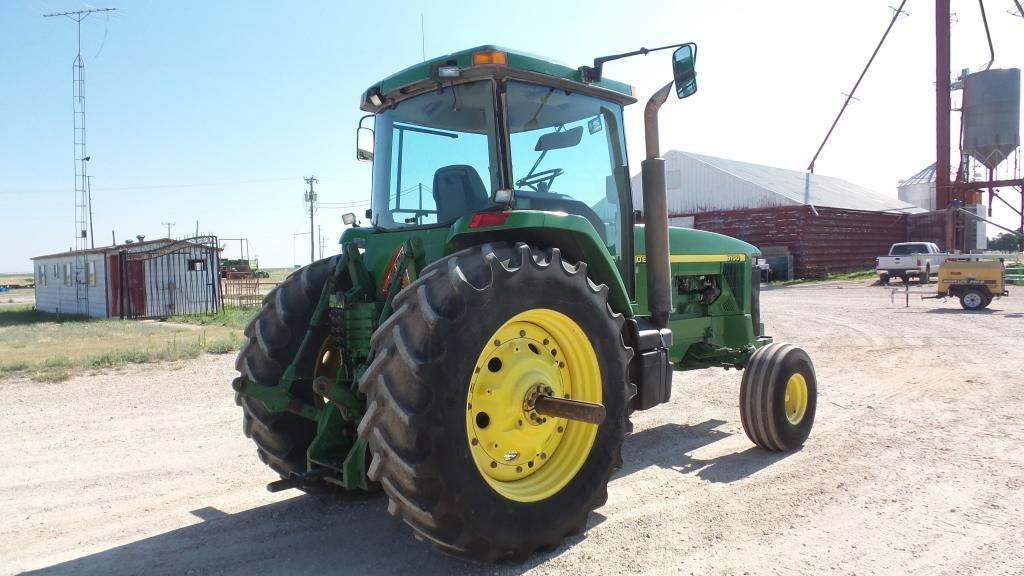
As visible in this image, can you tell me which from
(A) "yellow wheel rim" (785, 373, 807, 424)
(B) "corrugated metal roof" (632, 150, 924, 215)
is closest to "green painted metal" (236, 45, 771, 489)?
(A) "yellow wheel rim" (785, 373, 807, 424)

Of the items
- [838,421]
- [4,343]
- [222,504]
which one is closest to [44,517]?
[222,504]

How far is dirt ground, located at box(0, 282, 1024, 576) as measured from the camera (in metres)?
3.57

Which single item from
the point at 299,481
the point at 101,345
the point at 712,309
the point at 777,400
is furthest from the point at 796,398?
the point at 101,345

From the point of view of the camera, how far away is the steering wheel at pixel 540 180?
13.6ft

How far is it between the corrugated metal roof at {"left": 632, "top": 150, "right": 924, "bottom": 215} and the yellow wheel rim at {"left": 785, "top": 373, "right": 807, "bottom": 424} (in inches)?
1037

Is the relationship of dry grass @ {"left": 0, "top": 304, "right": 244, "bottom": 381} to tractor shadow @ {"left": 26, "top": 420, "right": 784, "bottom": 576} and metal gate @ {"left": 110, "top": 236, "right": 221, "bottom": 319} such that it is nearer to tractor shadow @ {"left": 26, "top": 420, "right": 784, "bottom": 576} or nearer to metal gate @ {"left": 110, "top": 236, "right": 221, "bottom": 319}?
metal gate @ {"left": 110, "top": 236, "right": 221, "bottom": 319}

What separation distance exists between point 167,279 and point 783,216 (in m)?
24.8

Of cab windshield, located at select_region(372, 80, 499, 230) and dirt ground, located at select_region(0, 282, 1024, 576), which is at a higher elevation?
cab windshield, located at select_region(372, 80, 499, 230)

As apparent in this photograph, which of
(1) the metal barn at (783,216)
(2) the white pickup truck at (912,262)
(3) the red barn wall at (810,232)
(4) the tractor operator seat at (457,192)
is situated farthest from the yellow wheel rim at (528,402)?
(3) the red barn wall at (810,232)

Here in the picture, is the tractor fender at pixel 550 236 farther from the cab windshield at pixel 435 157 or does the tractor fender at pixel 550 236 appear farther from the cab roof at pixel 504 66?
the cab roof at pixel 504 66

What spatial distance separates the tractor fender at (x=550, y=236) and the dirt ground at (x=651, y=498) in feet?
4.54

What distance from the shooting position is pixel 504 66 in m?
3.80

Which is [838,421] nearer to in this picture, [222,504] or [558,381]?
[558,381]

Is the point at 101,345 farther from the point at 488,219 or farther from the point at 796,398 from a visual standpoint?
the point at 796,398
